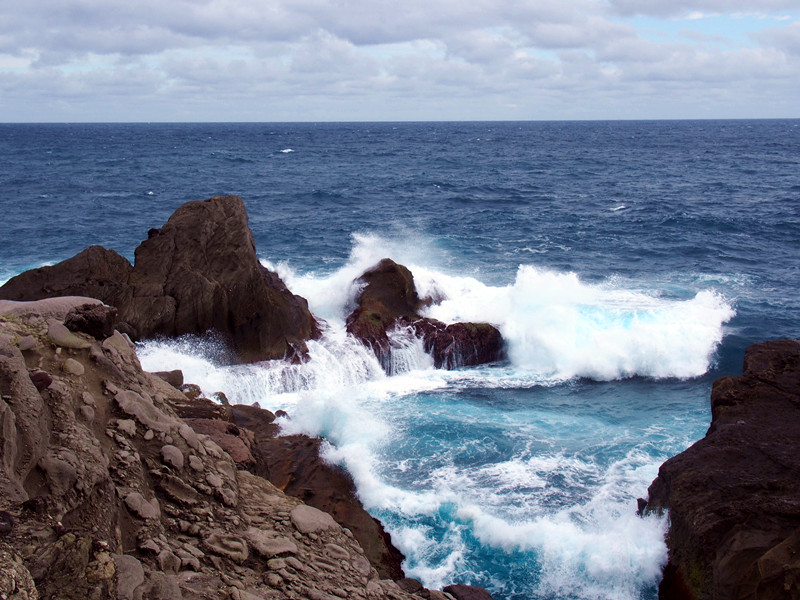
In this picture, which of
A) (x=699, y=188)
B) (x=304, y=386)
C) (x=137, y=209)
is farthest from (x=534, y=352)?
(x=699, y=188)

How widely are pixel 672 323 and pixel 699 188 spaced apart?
121 feet

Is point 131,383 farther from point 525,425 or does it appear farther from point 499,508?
point 525,425

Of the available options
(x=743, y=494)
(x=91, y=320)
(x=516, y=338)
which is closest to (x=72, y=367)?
(x=91, y=320)

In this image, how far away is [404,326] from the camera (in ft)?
74.5

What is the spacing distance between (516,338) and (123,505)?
58.3 ft

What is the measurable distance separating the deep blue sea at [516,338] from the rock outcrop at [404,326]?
52 cm

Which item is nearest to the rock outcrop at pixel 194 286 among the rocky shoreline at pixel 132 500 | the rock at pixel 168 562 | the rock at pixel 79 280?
the rock at pixel 79 280

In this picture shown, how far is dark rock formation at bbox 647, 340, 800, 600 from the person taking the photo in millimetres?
8883

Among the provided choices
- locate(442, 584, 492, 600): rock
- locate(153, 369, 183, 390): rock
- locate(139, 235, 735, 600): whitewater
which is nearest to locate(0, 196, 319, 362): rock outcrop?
locate(139, 235, 735, 600): whitewater

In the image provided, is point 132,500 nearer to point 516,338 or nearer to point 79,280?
point 79,280

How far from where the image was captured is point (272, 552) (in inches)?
294

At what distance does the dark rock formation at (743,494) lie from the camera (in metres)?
8.88

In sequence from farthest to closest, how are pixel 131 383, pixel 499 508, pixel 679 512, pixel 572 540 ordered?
1. pixel 499 508
2. pixel 572 540
3. pixel 679 512
4. pixel 131 383

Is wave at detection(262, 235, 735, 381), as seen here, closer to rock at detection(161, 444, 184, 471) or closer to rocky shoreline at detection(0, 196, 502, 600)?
rocky shoreline at detection(0, 196, 502, 600)
